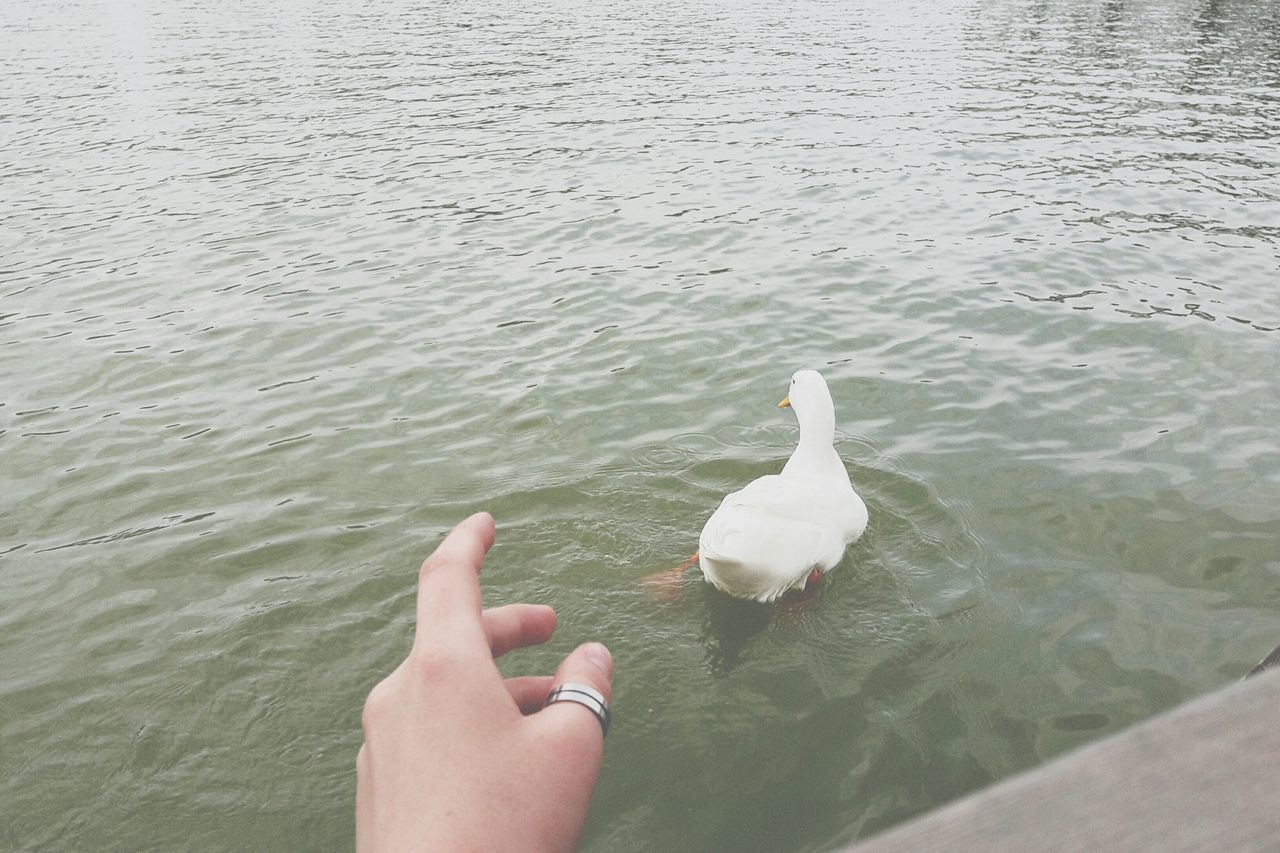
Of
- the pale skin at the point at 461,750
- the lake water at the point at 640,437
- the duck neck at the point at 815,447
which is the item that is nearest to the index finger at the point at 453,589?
the pale skin at the point at 461,750

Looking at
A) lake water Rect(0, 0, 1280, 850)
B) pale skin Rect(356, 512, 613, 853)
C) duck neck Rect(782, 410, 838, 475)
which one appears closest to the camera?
pale skin Rect(356, 512, 613, 853)

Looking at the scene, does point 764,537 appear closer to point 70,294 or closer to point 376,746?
point 376,746

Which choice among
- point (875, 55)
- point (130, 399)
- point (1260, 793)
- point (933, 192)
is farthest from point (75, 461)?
point (875, 55)

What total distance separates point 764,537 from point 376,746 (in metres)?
3.80

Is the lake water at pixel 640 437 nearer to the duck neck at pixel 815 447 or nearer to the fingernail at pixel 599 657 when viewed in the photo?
the duck neck at pixel 815 447

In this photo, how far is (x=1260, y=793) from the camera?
0.82m

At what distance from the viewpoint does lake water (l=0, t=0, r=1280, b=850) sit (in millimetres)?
4410

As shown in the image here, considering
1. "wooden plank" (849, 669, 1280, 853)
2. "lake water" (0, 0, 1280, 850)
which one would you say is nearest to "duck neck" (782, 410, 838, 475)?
"lake water" (0, 0, 1280, 850)

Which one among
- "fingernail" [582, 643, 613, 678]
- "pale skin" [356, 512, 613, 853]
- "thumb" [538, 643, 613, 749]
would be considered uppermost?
"pale skin" [356, 512, 613, 853]

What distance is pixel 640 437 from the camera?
717 centimetres

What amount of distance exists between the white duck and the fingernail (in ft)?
10.7

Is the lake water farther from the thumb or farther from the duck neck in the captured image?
the thumb

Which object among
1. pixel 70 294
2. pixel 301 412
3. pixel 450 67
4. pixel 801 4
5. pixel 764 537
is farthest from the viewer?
pixel 801 4

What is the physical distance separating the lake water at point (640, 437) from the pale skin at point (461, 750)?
2.77m
